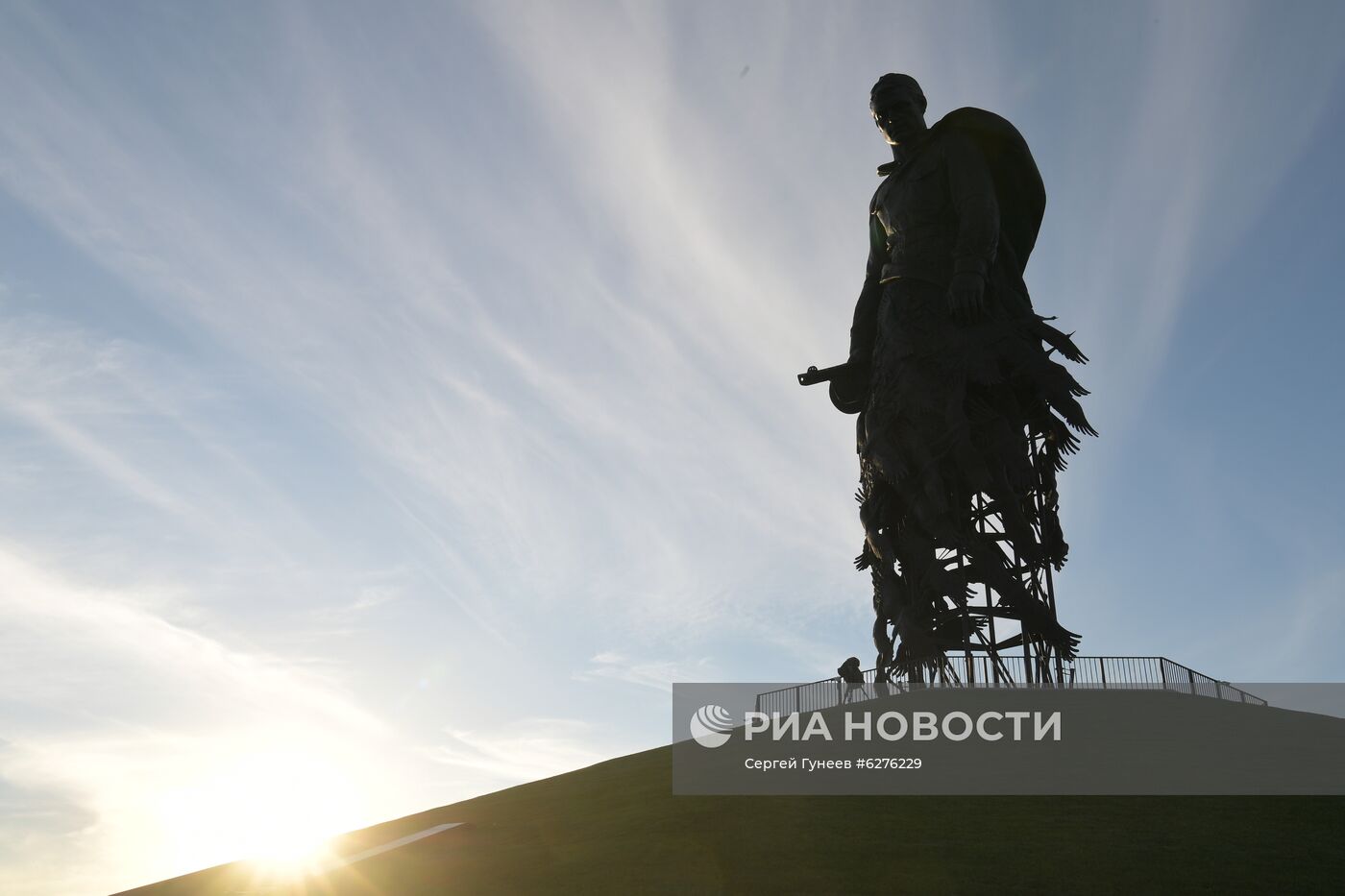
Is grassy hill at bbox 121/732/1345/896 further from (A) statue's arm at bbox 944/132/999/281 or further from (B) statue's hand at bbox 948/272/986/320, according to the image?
(A) statue's arm at bbox 944/132/999/281

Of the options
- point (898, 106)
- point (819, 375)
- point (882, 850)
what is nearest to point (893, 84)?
point (898, 106)

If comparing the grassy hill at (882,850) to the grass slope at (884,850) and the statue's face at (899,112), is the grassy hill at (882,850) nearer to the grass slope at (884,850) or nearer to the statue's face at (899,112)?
the grass slope at (884,850)

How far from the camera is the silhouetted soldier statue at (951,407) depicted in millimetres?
22828

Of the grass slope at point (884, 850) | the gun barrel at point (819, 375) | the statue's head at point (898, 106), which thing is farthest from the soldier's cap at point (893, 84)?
the grass slope at point (884, 850)

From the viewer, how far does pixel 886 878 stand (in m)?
11.5

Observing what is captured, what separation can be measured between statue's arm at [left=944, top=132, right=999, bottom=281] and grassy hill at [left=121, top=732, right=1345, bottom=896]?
12.5 meters

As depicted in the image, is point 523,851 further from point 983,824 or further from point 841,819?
point 983,824

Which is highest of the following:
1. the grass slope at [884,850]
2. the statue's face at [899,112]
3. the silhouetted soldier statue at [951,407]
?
the statue's face at [899,112]

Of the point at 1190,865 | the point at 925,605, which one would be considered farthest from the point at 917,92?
the point at 1190,865

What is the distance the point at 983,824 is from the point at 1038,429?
1263 cm

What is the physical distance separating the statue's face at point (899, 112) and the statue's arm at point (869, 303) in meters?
1.82

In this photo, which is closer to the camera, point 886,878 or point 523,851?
point 886,878

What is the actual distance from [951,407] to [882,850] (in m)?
12.2

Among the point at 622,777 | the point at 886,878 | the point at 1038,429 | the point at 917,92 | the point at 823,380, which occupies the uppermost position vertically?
the point at 917,92
